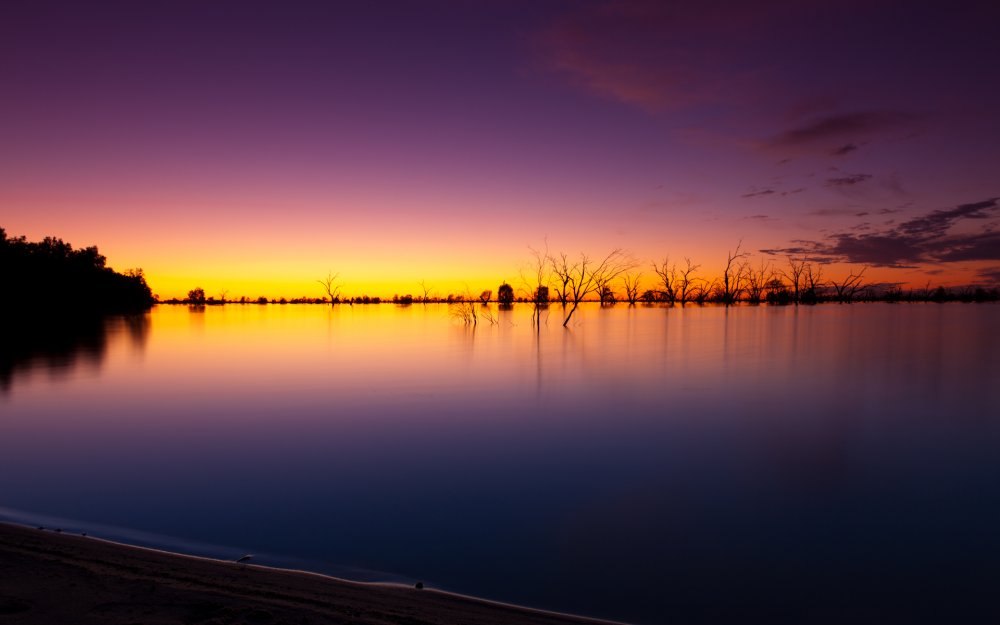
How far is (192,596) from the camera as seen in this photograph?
2896 mm

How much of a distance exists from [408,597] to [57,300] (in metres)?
60.9

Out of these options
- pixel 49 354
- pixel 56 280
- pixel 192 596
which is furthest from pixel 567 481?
pixel 56 280

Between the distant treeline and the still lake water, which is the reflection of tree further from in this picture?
the distant treeline

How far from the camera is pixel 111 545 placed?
3.77 m

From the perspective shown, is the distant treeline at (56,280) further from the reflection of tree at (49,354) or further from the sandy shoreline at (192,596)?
the sandy shoreline at (192,596)

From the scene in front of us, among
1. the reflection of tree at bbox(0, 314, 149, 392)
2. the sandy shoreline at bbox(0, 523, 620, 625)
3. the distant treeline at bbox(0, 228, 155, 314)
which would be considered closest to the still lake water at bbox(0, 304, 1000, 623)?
the sandy shoreline at bbox(0, 523, 620, 625)

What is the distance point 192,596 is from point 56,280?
5761cm

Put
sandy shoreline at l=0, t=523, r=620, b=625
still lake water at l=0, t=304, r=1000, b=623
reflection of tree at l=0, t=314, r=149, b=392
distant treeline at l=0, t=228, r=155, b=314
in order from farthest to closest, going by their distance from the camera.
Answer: distant treeline at l=0, t=228, r=155, b=314 → reflection of tree at l=0, t=314, r=149, b=392 → still lake water at l=0, t=304, r=1000, b=623 → sandy shoreline at l=0, t=523, r=620, b=625

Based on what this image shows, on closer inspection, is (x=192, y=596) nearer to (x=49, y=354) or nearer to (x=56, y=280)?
(x=49, y=354)

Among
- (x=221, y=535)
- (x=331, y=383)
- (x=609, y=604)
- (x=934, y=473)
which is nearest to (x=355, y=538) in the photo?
(x=221, y=535)

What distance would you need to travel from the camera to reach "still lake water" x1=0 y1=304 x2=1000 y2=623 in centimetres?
368

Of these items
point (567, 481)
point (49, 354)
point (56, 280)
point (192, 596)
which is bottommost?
point (567, 481)

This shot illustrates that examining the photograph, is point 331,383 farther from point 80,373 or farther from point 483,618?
point 483,618

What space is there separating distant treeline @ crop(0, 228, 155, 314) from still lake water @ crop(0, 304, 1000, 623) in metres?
37.4
